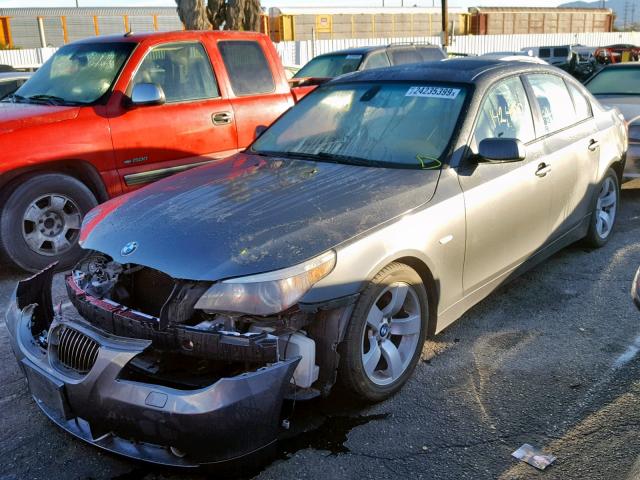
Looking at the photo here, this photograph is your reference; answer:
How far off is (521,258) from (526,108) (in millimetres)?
1032

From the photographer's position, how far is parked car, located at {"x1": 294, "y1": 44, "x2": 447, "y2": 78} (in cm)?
1109

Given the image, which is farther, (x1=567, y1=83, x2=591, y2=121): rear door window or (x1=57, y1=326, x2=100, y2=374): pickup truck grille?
(x1=567, y1=83, x2=591, y2=121): rear door window

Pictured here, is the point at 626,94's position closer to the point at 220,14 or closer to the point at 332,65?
the point at 332,65

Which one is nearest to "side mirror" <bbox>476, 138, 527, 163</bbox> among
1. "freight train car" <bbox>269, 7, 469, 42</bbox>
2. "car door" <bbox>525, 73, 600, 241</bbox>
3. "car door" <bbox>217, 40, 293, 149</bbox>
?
"car door" <bbox>525, 73, 600, 241</bbox>

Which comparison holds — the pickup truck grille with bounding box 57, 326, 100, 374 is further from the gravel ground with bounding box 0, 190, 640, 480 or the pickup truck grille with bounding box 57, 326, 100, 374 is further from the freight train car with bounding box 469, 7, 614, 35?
the freight train car with bounding box 469, 7, 614, 35

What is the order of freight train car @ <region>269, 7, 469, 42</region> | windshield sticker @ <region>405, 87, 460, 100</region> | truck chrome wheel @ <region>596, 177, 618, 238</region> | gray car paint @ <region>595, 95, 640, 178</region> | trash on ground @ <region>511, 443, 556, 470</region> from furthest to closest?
freight train car @ <region>269, 7, 469, 42</region>, gray car paint @ <region>595, 95, 640, 178</region>, truck chrome wheel @ <region>596, 177, 618, 238</region>, windshield sticker @ <region>405, 87, 460, 100</region>, trash on ground @ <region>511, 443, 556, 470</region>

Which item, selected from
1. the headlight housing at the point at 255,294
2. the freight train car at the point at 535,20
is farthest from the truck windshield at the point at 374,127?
the freight train car at the point at 535,20

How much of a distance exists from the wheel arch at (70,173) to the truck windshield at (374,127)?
183 centimetres

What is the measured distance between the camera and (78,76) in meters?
6.12

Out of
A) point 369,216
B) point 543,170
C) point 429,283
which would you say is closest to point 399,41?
point 543,170

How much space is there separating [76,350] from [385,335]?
148 centimetres

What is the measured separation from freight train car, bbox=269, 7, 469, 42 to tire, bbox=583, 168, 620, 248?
108 ft

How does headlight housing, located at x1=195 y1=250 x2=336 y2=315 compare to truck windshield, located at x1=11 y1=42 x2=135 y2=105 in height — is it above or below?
below

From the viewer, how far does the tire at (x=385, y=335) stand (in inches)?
120
